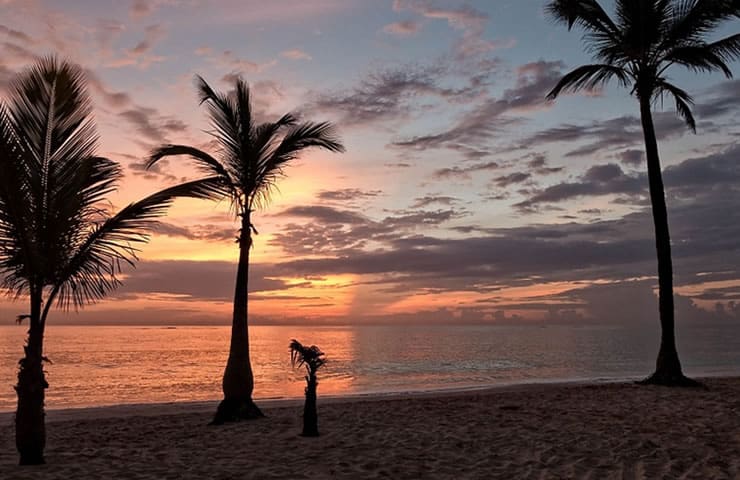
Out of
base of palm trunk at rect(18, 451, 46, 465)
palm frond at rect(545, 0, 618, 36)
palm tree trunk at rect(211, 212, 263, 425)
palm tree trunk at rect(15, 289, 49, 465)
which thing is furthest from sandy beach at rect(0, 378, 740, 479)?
palm frond at rect(545, 0, 618, 36)

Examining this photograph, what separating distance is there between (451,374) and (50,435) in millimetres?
32422

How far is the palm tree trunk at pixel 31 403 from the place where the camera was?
26.1 ft

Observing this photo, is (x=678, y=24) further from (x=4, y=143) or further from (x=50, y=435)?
(x=50, y=435)

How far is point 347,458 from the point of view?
8.57 m

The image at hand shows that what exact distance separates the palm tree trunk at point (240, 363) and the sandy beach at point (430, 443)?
54 centimetres

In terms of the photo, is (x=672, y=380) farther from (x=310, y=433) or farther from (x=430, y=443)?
(x=310, y=433)

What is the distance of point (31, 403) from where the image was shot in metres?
8.00

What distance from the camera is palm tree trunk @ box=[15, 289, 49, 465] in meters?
7.96

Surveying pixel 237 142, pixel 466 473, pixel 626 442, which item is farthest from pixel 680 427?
pixel 237 142

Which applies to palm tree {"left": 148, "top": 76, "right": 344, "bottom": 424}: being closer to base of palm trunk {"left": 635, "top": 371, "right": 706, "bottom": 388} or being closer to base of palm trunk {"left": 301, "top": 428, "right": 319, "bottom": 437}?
base of palm trunk {"left": 301, "top": 428, "right": 319, "bottom": 437}

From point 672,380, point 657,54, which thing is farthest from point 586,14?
point 672,380

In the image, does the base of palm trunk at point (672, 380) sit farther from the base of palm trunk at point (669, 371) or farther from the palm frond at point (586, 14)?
the palm frond at point (586, 14)

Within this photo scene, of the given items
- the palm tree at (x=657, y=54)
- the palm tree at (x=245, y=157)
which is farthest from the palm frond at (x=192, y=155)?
the palm tree at (x=657, y=54)

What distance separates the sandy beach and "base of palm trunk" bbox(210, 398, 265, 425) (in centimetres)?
33
